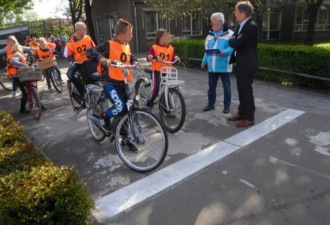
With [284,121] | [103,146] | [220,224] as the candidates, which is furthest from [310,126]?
[103,146]

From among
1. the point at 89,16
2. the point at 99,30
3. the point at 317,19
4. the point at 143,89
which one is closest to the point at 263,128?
the point at 143,89

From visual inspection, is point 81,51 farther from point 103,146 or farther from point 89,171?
point 89,171

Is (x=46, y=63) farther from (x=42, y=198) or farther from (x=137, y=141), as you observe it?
(x=42, y=198)

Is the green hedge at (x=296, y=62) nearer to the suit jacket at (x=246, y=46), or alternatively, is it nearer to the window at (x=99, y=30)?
the suit jacket at (x=246, y=46)

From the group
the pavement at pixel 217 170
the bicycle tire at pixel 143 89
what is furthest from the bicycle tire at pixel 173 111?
the bicycle tire at pixel 143 89

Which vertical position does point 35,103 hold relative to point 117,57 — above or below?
below

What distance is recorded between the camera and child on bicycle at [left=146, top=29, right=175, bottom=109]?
16.6 ft

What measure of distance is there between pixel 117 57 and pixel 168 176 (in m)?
1.74

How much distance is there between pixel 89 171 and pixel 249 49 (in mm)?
3143

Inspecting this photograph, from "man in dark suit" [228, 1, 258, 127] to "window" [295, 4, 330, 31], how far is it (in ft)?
76.6

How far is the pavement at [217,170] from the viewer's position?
2914 mm

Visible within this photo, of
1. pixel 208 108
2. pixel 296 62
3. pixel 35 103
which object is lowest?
pixel 208 108

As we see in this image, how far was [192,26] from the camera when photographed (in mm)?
22594

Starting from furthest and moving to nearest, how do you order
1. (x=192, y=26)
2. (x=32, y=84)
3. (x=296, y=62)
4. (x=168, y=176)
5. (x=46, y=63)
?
(x=192, y=26) < (x=46, y=63) < (x=296, y=62) < (x=32, y=84) < (x=168, y=176)
